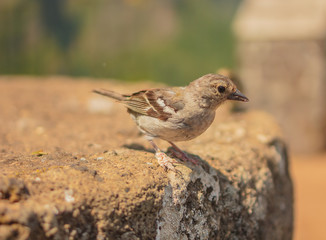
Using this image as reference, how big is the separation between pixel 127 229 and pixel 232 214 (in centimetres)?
107

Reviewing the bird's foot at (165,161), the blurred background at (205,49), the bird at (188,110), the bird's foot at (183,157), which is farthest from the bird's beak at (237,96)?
the blurred background at (205,49)

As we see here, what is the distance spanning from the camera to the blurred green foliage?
12.8 m

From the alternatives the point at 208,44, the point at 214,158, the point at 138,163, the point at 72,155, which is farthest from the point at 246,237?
the point at 208,44

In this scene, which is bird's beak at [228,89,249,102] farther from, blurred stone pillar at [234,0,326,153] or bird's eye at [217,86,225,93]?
blurred stone pillar at [234,0,326,153]

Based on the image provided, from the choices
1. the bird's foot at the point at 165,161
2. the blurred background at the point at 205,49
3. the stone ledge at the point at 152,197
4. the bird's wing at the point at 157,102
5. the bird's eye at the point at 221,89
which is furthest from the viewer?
the blurred background at the point at 205,49

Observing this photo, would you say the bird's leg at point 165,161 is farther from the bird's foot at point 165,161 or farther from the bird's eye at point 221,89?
the bird's eye at point 221,89

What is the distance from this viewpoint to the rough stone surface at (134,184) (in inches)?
98.3

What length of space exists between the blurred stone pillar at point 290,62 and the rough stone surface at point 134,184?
541 cm

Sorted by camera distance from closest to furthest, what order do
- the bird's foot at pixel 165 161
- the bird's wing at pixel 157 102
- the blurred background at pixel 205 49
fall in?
the bird's foot at pixel 165 161 < the bird's wing at pixel 157 102 < the blurred background at pixel 205 49

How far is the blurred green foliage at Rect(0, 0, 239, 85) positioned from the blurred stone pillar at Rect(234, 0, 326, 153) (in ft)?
6.15

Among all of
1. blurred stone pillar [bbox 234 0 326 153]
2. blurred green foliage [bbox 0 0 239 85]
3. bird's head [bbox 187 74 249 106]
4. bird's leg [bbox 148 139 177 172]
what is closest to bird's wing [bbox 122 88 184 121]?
bird's head [bbox 187 74 249 106]

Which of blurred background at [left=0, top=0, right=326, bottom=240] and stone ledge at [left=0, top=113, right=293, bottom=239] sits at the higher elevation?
blurred background at [left=0, top=0, right=326, bottom=240]

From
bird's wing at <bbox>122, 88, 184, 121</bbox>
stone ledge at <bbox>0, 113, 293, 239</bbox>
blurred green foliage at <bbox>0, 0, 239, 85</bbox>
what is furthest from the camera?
blurred green foliage at <bbox>0, 0, 239, 85</bbox>

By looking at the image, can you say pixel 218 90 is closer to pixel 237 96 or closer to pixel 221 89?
pixel 221 89
